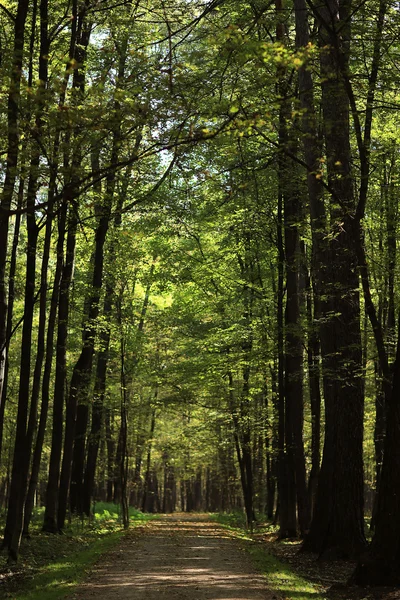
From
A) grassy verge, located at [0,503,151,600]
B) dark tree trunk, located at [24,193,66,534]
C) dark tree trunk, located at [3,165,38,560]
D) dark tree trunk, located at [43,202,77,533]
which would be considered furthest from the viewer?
dark tree trunk, located at [43,202,77,533]

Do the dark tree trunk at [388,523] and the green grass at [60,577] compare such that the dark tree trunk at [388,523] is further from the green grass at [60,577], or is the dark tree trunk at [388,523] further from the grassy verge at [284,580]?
the green grass at [60,577]

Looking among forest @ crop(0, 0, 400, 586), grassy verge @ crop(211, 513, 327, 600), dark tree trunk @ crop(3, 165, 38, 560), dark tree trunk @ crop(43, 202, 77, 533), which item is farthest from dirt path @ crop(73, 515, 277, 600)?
dark tree trunk @ crop(43, 202, 77, 533)

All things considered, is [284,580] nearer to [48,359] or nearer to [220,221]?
[48,359]

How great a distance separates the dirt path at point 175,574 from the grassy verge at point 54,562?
294 mm

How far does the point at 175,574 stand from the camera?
994 centimetres

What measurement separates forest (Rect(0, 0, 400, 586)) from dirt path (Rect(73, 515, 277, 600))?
1622 millimetres

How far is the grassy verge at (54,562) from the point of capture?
27.0 ft

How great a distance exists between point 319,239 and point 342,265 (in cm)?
101

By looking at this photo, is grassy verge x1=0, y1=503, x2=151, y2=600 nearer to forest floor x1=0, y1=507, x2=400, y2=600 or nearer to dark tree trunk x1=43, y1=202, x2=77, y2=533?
forest floor x1=0, y1=507, x2=400, y2=600

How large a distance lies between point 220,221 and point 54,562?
33.5ft

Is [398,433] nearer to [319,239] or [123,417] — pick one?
[319,239]

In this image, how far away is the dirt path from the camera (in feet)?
26.0

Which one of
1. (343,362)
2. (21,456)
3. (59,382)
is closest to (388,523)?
(343,362)

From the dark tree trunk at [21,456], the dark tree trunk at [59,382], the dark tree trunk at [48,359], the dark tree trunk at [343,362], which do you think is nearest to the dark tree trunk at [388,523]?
the dark tree trunk at [343,362]
